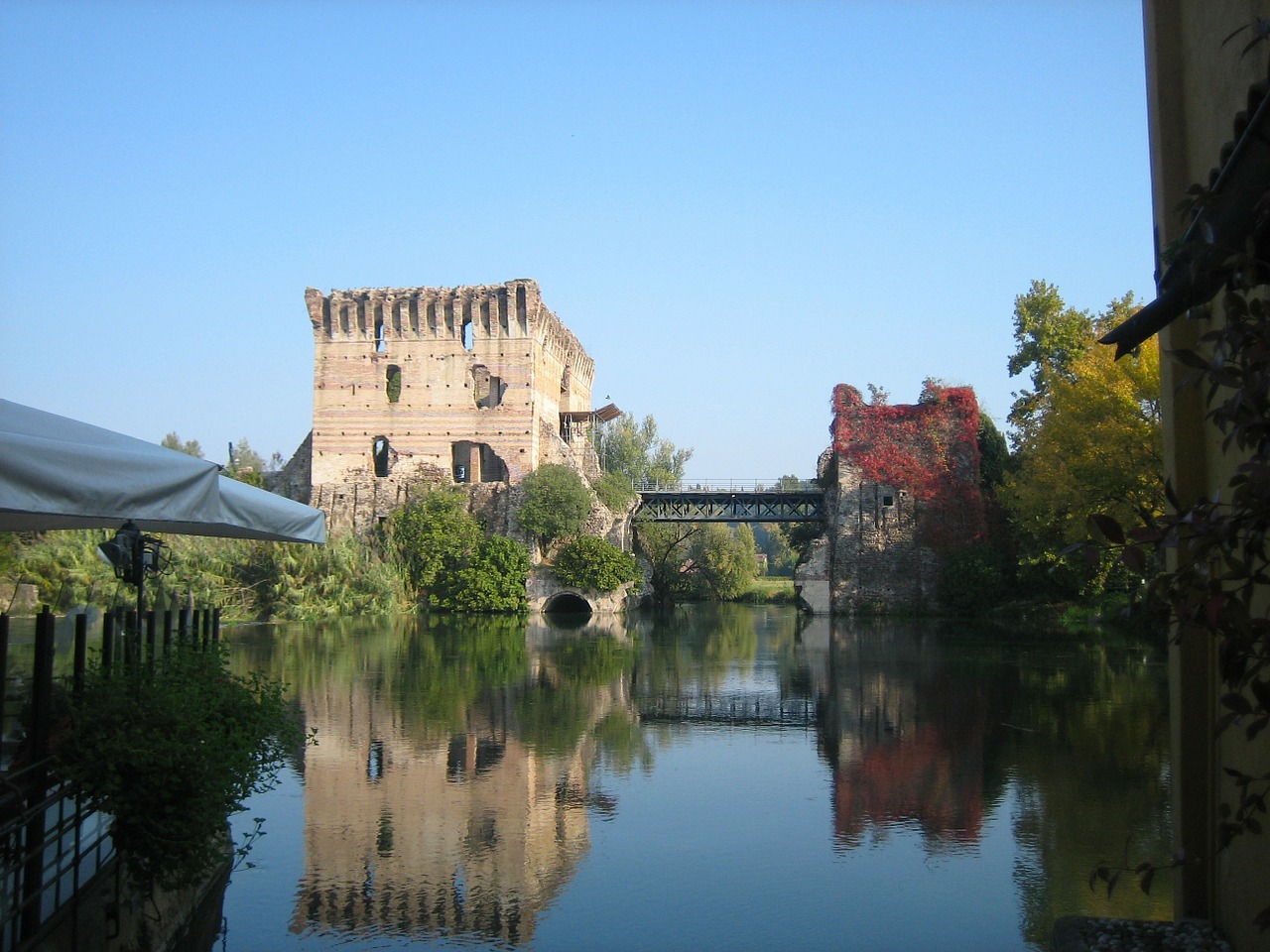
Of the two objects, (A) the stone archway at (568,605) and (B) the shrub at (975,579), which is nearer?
(B) the shrub at (975,579)

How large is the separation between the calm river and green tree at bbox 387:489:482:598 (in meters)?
18.8

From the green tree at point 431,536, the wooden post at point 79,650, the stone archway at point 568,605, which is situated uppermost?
the green tree at point 431,536

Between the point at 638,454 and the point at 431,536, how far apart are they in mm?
24303

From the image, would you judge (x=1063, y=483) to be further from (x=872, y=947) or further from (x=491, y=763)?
(x=872, y=947)

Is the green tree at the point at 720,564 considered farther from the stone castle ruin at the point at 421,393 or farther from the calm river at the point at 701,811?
the calm river at the point at 701,811

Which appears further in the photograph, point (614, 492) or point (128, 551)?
point (614, 492)

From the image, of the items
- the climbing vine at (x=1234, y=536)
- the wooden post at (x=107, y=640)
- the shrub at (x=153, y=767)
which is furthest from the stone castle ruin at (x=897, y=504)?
the climbing vine at (x=1234, y=536)

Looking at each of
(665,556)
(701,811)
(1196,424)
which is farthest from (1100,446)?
(665,556)

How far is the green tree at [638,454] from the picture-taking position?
6003 cm

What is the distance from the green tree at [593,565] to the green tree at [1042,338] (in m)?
13.9

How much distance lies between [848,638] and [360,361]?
2355 centimetres

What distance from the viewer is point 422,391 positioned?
41.7 metres

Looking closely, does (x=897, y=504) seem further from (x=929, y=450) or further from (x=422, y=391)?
(x=422, y=391)

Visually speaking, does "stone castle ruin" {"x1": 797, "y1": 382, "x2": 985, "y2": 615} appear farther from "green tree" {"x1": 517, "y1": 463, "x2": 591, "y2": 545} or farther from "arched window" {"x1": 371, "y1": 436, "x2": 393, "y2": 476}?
"arched window" {"x1": 371, "y1": 436, "x2": 393, "y2": 476}
